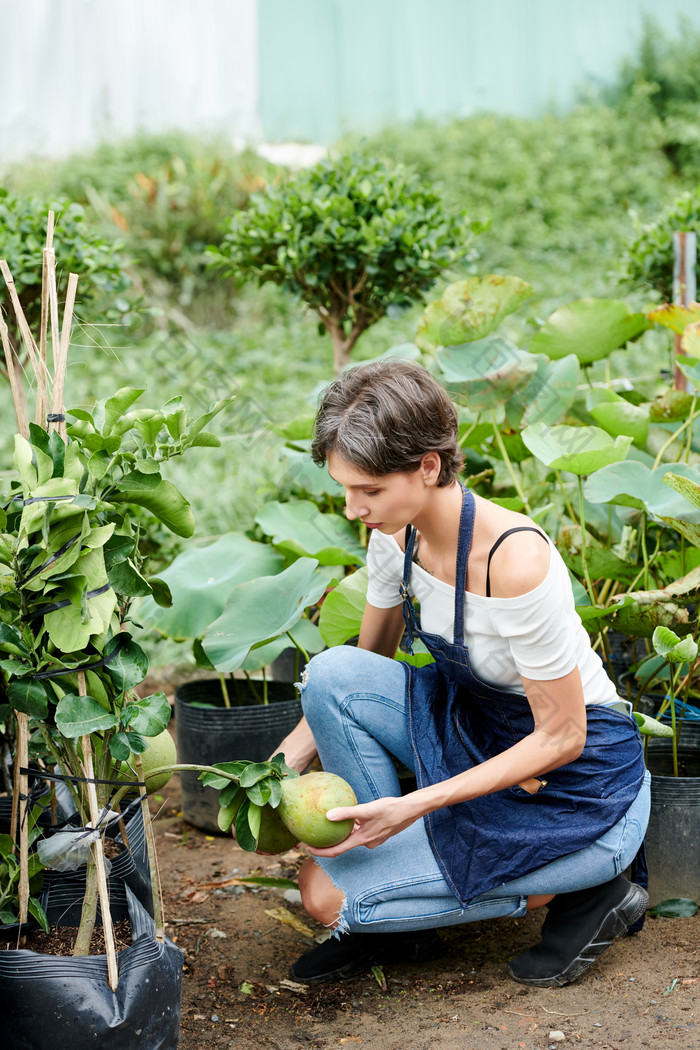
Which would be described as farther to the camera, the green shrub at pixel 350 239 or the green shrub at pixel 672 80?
the green shrub at pixel 672 80

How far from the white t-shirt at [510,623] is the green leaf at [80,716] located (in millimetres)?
547

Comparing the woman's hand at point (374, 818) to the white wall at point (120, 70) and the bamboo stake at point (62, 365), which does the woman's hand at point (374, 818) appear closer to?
the bamboo stake at point (62, 365)

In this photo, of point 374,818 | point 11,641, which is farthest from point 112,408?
point 374,818

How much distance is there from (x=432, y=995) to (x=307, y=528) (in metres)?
1.09

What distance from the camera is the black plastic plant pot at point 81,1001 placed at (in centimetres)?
118

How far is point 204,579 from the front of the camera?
2146 mm

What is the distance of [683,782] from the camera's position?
1666mm

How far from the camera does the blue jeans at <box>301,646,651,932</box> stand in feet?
4.78

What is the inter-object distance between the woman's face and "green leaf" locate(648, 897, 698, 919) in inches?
35.6

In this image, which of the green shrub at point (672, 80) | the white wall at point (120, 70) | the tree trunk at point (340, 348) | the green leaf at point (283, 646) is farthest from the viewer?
the green shrub at point (672, 80)

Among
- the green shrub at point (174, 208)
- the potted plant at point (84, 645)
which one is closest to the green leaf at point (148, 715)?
the potted plant at point (84, 645)

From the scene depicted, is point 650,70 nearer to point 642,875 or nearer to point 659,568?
point 659,568

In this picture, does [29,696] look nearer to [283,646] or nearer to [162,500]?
[162,500]

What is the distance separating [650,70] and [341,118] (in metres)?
2.77
